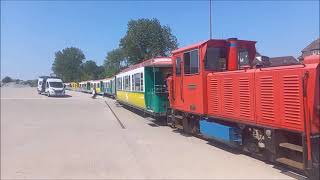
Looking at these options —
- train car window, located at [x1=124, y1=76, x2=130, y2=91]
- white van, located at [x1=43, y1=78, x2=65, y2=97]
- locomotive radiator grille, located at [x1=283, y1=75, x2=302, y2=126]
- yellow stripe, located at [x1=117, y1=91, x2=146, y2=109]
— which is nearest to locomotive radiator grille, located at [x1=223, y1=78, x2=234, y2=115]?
locomotive radiator grille, located at [x1=283, y1=75, x2=302, y2=126]

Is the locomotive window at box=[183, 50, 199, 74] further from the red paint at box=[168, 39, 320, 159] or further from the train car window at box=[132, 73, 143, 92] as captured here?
the train car window at box=[132, 73, 143, 92]

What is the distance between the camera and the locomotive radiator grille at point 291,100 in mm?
8859

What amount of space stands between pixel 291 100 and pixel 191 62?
5707mm

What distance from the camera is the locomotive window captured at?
13905mm

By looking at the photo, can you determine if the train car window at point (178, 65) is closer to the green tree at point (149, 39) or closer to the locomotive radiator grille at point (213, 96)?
the locomotive radiator grille at point (213, 96)

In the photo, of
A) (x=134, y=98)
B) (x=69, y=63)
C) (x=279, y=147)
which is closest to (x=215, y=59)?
(x=279, y=147)

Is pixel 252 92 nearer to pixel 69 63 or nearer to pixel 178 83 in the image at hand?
pixel 178 83

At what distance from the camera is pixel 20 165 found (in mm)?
10719

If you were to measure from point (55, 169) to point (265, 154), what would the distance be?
196 inches

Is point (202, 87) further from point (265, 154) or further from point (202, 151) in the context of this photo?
point (265, 154)

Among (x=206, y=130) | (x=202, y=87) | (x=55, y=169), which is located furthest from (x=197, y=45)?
(x=55, y=169)

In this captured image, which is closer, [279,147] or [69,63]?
[279,147]

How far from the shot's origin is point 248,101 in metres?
10.9

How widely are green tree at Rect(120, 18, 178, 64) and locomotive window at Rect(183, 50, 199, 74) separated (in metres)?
22.9
